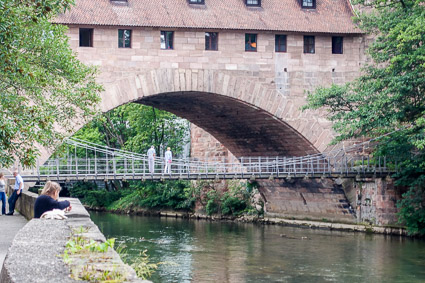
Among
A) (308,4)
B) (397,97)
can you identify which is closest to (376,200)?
(397,97)

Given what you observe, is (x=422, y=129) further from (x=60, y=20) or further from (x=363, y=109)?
(x=60, y=20)

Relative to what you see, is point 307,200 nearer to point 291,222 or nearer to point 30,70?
point 291,222

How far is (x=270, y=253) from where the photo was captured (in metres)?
20.7

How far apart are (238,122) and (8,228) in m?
16.4

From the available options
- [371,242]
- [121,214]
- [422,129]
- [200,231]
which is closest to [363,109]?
[422,129]

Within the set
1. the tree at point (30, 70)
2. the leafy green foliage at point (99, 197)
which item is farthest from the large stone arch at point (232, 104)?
the leafy green foliage at point (99, 197)

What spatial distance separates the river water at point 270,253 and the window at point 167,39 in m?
5.63

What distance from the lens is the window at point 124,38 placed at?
23.5 metres

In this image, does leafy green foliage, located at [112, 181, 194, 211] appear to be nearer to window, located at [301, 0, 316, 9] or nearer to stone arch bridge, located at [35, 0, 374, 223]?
stone arch bridge, located at [35, 0, 374, 223]

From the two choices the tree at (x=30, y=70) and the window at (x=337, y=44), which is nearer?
the tree at (x=30, y=70)

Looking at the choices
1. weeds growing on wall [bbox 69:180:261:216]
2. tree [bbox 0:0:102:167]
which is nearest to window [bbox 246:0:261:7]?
weeds growing on wall [bbox 69:180:261:216]

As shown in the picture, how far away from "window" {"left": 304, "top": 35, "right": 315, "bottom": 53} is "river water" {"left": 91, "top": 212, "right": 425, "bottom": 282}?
5863 mm

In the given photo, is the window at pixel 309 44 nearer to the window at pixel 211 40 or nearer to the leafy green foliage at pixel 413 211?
the window at pixel 211 40

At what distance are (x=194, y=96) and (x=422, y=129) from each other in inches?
290
